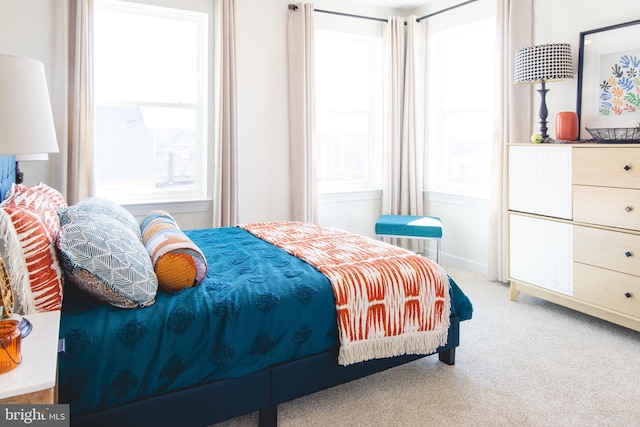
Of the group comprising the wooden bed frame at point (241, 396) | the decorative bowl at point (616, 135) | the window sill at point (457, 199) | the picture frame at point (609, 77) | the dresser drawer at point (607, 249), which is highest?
the picture frame at point (609, 77)

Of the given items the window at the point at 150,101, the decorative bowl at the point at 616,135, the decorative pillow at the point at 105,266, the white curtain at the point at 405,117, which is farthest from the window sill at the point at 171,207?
the decorative bowl at the point at 616,135

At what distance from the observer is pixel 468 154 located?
15.6 feet

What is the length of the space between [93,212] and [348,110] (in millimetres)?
3255

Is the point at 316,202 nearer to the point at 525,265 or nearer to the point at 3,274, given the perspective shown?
the point at 525,265

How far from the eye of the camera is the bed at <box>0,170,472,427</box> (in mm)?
1728

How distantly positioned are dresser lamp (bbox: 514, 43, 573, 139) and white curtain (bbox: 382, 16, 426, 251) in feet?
5.02

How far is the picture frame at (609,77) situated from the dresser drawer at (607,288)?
1.00 m

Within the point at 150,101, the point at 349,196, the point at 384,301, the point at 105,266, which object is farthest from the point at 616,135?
the point at 150,101

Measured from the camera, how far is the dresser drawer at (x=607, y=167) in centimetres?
280

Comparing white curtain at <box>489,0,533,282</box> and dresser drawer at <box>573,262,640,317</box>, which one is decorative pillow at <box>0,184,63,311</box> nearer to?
dresser drawer at <box>573,262,640,317</box>

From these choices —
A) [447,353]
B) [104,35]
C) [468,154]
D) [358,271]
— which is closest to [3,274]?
[358,271]

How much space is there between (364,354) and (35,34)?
3140mm

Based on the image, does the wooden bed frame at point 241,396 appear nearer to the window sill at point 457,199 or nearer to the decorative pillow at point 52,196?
the decorative pillow at point 52,196

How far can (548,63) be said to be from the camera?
3.35 metres
